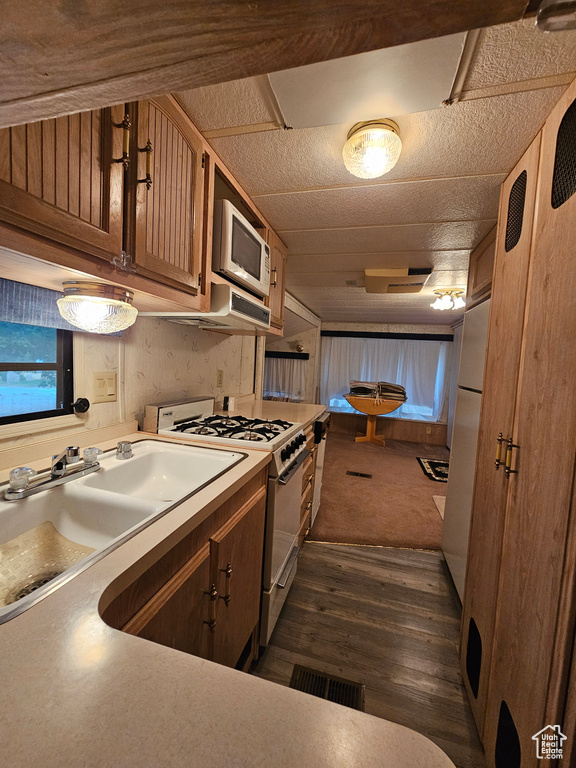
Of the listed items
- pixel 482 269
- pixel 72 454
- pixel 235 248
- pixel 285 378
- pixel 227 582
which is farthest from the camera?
pixel 285 378

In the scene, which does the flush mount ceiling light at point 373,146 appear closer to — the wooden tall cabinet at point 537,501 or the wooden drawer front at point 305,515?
the wooden tall cabinet at point 537,501

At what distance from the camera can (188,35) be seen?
0.20m

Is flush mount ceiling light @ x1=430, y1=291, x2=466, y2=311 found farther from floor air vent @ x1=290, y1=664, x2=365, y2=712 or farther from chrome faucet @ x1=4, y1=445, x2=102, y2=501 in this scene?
chrome faucet @ x1=4, y1=445, x2=102, y2=501

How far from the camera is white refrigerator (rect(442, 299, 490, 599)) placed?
1595 mm

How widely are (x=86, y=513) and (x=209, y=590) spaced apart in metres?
0.42

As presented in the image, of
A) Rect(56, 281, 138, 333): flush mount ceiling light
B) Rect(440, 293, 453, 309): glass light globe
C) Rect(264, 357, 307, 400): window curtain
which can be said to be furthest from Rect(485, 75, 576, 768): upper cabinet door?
Rect(264, 357, 307, 400): window curtain

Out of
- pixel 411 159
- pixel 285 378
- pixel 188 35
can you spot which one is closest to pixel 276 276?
pixel 411 159

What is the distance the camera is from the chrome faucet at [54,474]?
0.78m

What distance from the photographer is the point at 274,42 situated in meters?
0.21

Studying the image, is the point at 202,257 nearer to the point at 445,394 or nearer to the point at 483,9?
the point at 483,9

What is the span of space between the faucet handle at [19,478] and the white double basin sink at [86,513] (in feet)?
0.11

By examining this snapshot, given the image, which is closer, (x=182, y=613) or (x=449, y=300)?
(x=182, y=613)

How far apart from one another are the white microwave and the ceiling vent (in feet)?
4.24

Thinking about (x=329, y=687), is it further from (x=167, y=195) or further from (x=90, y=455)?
(x=167, y=195)
